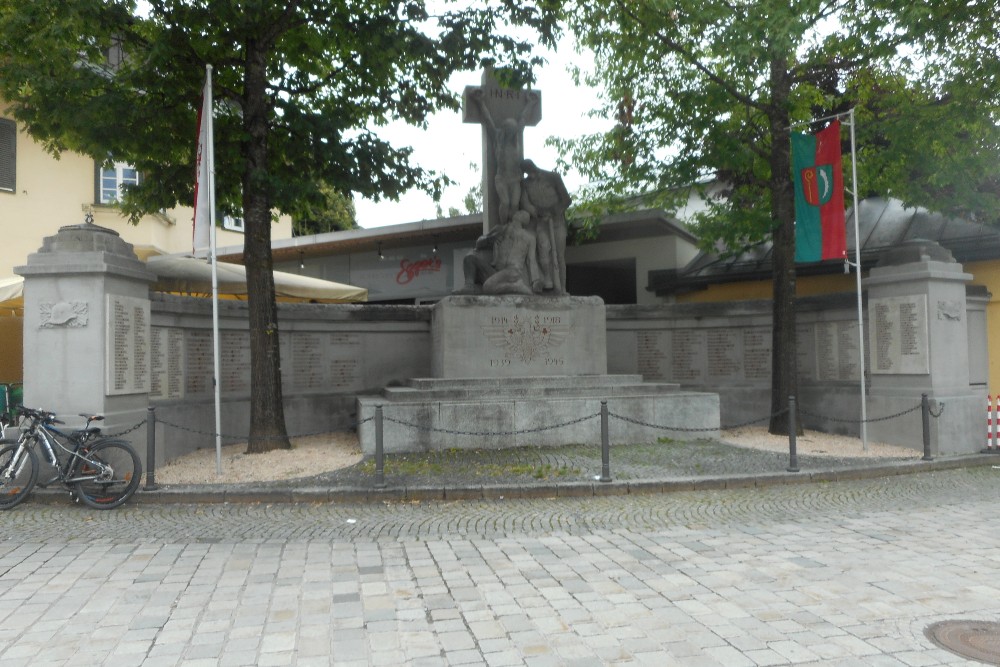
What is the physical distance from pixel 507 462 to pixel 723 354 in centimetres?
714

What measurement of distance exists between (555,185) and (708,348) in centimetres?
475

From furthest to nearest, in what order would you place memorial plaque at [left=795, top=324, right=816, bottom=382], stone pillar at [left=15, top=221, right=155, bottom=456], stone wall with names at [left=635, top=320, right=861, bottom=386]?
memorial plaque at [left=795, top=324, right=816, bottom=382]
stone wall with names at [left=635, top=320, right=861, bottom=386]
stone pillar at [left=15, top=221, right=155, bottom=456]

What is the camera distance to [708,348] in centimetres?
1630

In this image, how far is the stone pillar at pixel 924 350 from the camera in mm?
12461

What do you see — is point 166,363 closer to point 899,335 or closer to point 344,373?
point 344,373

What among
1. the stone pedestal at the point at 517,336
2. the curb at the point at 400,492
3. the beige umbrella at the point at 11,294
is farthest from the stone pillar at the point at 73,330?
the stone pedestal at the point at 517,336

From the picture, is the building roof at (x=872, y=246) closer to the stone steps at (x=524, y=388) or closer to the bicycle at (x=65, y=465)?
the stone steps at (x=524, y=388)

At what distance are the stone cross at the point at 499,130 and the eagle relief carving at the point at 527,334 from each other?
6.81 feet

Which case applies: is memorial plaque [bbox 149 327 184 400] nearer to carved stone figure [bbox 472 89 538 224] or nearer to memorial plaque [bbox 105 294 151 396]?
memorial plaque [bbox 105 294 151 396]

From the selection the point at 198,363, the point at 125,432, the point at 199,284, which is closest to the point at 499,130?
the point at 199,284

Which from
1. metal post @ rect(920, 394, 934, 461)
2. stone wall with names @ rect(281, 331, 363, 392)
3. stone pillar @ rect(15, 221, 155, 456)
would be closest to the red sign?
stone wall with names @ rect(281, 331, 363, 392)

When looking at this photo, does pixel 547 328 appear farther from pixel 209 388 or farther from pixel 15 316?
pixel 15 316

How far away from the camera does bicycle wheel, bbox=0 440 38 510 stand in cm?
871

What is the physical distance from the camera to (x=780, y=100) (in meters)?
13.5
